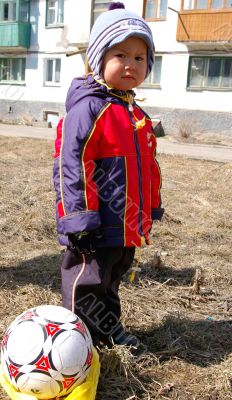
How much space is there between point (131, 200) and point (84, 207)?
11.2 inches

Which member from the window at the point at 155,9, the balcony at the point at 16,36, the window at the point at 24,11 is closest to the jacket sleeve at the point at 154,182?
the window at the point at 155,9

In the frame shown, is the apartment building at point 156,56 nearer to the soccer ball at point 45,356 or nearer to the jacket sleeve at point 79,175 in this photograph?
the jacket sleeve at point 79,175

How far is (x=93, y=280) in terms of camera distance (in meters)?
2.33

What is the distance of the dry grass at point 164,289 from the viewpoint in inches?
94.7

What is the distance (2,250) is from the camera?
4.16m

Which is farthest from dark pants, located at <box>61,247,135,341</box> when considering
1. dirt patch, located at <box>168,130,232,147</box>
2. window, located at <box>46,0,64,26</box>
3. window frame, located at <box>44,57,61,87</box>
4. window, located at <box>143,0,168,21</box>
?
window, located at <box>46,0,64,26</box>

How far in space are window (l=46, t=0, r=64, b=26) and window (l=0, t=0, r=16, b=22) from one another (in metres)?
1.97

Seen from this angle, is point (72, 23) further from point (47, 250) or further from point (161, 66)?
point (47, 250)

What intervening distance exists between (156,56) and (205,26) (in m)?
2.19

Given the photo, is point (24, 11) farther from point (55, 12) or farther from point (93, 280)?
point (93, 280)

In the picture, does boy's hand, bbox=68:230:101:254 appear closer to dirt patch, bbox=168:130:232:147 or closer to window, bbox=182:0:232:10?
dirt patch, bbox=168:130:232:147

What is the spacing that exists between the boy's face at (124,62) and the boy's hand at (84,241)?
2.41 feet

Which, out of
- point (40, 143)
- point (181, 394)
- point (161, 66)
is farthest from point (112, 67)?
point (161, 66)

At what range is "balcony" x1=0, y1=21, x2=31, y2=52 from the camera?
21.5 meters
